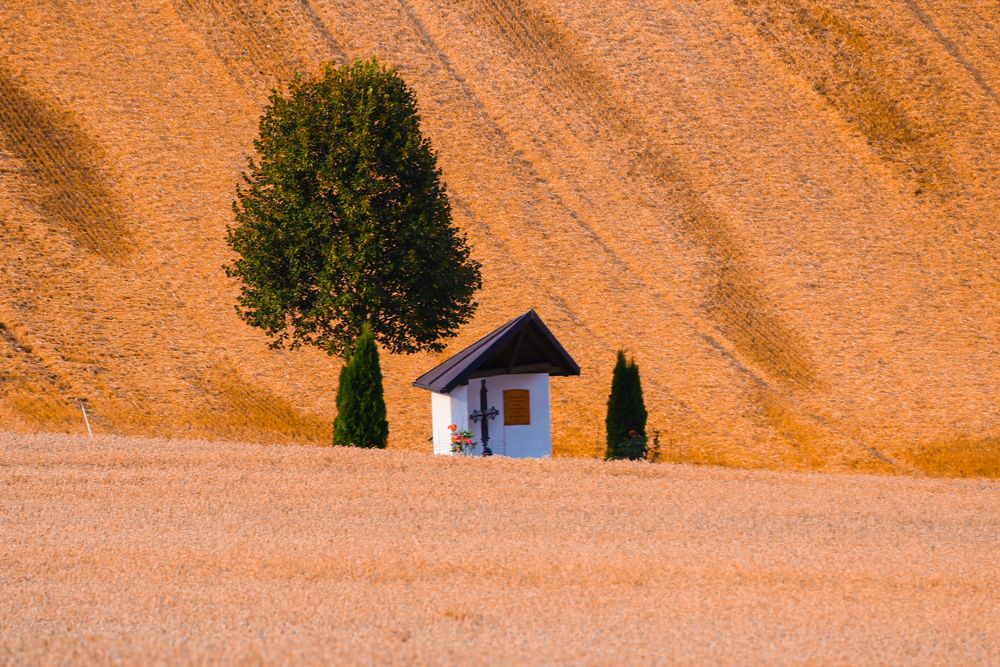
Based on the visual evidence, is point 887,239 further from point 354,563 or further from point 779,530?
point 354,563

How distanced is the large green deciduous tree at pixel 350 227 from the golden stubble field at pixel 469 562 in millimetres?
8291

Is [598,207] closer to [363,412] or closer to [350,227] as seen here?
[350,227]

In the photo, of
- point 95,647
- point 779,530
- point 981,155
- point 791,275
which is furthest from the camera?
point 981,155

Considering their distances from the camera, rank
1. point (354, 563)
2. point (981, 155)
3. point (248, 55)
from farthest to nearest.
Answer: point (248, 55)
point (981, 155)
point (354, 563)

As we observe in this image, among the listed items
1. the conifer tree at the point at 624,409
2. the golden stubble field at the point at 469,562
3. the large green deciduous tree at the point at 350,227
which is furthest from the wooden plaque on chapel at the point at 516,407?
the large green deciduous tree at the point at 350,227

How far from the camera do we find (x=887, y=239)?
6100 centimetres

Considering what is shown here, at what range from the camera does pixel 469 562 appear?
830 inches

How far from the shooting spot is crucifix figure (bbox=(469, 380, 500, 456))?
122ft

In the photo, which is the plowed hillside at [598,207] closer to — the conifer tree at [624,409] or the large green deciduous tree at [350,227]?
the conifer tree at [624,409]

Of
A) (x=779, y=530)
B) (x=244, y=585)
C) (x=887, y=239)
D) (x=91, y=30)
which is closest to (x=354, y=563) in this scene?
(x=244, y=585)

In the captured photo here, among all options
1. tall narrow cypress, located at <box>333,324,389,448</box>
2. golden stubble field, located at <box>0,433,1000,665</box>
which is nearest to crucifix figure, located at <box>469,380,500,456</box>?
tall narrow cypress, located at <box>333,324,389,448</box>

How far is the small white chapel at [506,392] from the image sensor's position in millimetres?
36344

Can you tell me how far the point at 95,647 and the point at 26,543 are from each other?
8.48 metres

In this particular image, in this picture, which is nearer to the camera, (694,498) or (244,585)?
(244,585)
